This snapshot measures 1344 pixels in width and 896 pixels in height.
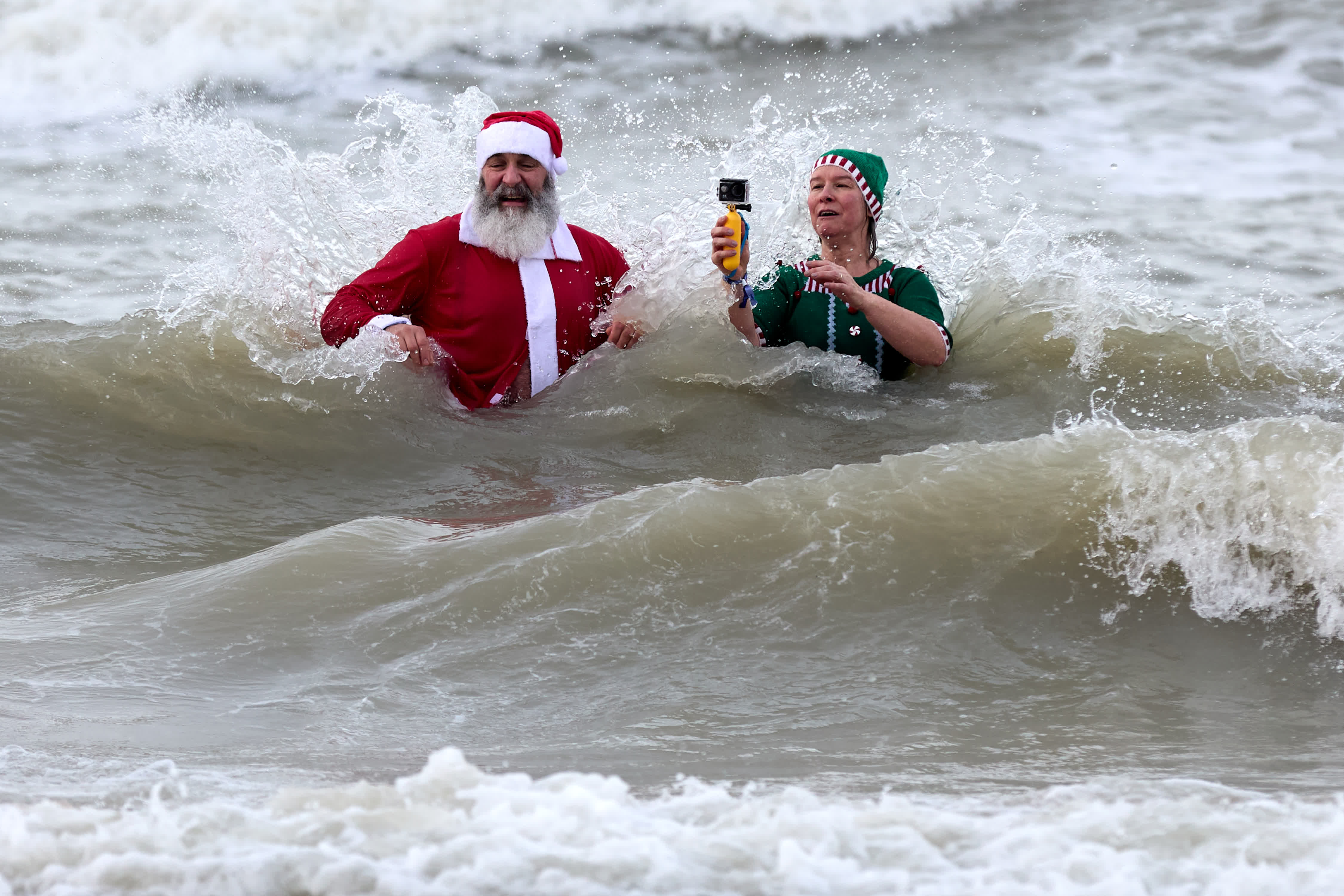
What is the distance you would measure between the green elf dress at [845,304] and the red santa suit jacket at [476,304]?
775mm

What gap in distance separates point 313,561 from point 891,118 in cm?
1157

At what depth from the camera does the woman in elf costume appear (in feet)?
17.0

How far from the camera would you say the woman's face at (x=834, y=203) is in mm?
5246

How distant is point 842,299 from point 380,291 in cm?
175

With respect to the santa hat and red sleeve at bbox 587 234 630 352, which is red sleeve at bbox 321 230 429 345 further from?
red sleeve at bbox 587 234 630 352

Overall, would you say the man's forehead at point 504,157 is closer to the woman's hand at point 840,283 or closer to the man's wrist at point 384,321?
the man's wrist at point 384,321

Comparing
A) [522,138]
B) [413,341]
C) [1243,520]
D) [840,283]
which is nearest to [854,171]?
[840,283]

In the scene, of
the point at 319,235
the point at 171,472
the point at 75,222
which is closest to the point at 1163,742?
the point at 171,472

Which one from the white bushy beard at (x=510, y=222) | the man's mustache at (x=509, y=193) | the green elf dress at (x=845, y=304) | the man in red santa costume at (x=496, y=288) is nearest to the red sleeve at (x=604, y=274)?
the man in red santa costume at (x=496, y=288)

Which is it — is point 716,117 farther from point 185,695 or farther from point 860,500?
point 185,695

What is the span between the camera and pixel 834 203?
524 centimetres

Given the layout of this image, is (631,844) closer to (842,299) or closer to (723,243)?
(723,243)

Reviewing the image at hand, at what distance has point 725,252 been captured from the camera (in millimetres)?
4488

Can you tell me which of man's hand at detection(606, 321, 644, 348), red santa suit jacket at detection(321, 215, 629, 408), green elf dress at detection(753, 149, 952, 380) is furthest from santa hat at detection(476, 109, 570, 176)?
green elf dress at detection(753, 149, 952, 380)
